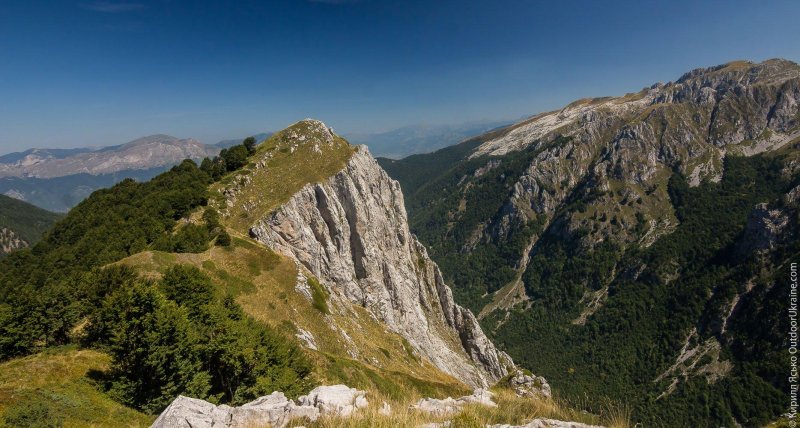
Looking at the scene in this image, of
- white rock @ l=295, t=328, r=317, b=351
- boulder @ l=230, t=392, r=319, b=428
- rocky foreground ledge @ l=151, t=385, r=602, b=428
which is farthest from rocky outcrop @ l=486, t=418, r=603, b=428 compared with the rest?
white rock @ l=295, t=328, r=317, b=351

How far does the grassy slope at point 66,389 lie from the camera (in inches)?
709

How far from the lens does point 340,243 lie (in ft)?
252

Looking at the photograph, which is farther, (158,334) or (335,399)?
(158,334)

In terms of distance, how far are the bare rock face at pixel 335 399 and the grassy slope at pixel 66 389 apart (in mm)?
8630

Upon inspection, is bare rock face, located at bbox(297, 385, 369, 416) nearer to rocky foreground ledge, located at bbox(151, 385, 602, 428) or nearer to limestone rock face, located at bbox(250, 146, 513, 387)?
rocky foreground ledge, located at bbox(151, 385, 602, 428)

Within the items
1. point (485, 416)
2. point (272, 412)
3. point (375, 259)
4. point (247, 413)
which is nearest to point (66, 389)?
point (247, 413)

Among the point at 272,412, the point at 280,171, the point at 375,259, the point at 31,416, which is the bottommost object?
the point at 375,259

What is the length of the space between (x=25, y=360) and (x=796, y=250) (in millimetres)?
290258

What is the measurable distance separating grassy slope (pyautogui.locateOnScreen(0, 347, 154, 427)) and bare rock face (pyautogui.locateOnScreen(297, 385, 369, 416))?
8.63m

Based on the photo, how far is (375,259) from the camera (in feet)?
275

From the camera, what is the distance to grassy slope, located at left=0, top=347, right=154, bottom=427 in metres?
Result: 18.0

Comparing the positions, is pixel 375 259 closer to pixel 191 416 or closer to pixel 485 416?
pixel 191 416

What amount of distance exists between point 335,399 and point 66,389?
55.1 ft

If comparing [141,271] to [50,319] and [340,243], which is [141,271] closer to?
[50,319]
